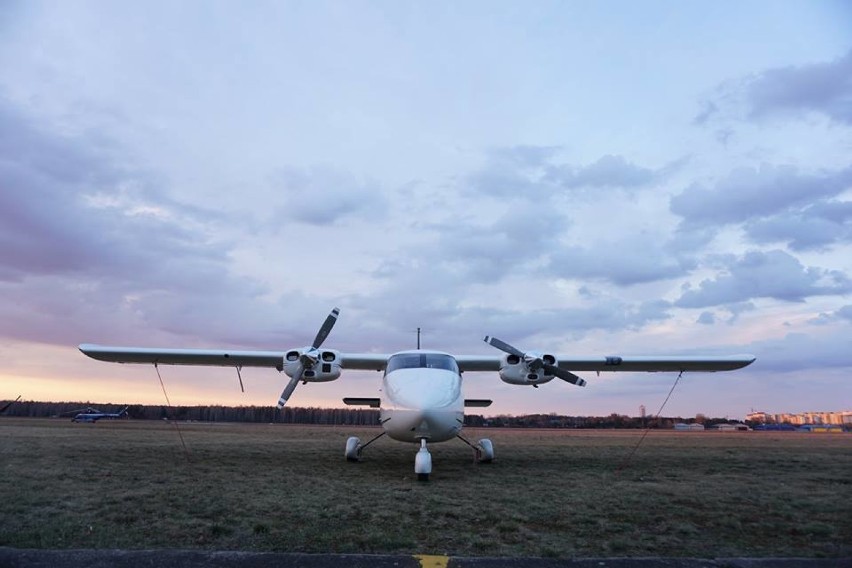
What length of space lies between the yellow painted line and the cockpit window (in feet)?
28.0

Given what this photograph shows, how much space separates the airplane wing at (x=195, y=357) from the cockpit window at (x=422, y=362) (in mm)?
3742

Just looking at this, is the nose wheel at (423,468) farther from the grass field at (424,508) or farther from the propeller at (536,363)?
the propeller at (536,363)

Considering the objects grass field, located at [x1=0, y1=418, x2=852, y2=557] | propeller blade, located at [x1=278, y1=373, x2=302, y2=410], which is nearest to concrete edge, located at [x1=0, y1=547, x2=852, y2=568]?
Result: grass field, located at [x1=0, y1=418, x2=852, y2=557]

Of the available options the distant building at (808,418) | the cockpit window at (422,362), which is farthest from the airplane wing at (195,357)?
the distant building at (808,418)

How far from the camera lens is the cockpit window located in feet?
45.5

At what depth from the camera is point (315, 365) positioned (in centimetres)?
1611

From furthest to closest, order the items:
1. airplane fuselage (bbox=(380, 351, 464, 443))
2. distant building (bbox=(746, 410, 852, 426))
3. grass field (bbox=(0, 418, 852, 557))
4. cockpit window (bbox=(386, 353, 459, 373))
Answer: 1. distant building (bbox=(746, 410, 852, 426))
2. cockpit window (bbox=(386, 353, 459, 373))
3. airplane fuselage (bbox=(380, 351, 464, 443))
4. grass field (bbox=(0, 418, 852, 557))

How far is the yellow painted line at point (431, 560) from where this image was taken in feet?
16.1

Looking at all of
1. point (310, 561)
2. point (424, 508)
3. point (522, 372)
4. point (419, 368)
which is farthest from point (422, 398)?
point (310, 561)

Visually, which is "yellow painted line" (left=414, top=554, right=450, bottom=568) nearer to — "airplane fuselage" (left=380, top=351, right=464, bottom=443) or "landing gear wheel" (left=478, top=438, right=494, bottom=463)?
"airplane fuselage" (left=380, top=351, right=464, bottom=443)

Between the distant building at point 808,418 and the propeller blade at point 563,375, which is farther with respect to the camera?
the distant building at point 808,418

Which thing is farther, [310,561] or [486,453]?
[486,453]

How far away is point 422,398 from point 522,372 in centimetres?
510

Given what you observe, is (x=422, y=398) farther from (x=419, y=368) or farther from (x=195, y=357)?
(x=195, y=357)
